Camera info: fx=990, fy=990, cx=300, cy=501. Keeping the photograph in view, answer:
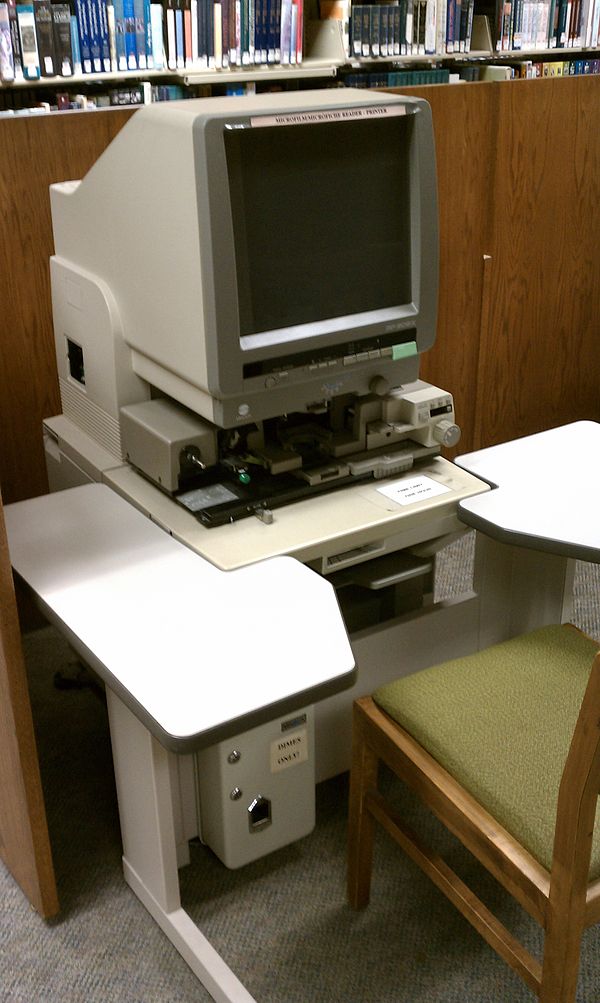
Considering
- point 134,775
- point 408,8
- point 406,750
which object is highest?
point 408,8

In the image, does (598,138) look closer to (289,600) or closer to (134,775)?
(289,600)

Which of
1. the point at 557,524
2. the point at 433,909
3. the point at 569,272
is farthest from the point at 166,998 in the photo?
the point at 569,272

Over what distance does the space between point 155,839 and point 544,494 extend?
89cm

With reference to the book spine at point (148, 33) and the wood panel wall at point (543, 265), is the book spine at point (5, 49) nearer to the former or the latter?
the book spine at point (148, 33)

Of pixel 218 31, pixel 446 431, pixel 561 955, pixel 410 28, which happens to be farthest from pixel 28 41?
pixel 561 955

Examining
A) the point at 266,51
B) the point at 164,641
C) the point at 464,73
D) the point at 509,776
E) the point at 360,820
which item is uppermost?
the point at 266,51

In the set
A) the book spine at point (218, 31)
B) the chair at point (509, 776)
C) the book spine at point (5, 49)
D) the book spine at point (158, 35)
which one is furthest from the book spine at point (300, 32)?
the chair at point (509, 776)

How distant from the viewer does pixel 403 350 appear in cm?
168

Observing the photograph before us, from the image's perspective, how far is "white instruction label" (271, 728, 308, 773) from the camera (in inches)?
66.5

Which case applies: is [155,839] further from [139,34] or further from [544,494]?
[139,34]

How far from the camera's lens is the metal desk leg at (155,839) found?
1592 millimetres

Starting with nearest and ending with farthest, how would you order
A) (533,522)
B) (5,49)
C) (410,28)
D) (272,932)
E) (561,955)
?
(561,955), (533,522), (272,932), (5,49), (410,28)

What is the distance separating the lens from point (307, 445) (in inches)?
72.0

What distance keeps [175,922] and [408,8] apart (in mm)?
3550
